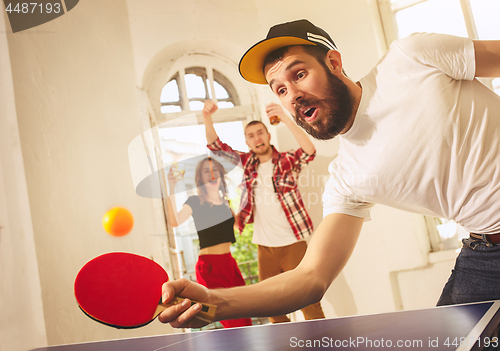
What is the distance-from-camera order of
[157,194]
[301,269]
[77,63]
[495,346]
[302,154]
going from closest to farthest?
[495,346] → [301,269] → [77,63] → [302,154] → [157,194]

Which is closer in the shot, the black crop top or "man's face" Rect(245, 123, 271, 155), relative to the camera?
the black crop top

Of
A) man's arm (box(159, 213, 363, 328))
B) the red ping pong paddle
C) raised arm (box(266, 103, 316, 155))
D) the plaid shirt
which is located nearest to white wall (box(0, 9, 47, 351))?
the red ping pong paddle

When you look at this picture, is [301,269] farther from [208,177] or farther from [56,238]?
[208,177]

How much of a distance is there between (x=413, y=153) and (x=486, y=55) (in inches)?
9.7

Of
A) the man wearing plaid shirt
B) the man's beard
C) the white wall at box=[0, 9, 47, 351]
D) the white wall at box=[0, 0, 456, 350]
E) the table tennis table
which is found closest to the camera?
the table tennis table

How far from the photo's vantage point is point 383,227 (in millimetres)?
2057

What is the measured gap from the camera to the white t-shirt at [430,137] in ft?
2.47

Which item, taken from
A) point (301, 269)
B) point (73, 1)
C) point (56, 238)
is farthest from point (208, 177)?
point (301, 269)

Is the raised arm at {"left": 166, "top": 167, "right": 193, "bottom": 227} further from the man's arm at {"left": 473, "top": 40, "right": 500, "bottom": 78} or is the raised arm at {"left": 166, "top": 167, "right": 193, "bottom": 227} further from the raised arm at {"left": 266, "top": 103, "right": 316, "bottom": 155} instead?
the man's arm at {"left": 473, "top": 40, "right": 500, "bottom": 78}

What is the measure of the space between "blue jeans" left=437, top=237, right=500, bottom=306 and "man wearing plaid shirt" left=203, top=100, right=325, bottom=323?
3.50ft

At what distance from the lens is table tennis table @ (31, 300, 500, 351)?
1.38 feet

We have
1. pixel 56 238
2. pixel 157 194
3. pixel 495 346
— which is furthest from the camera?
pixel 157 194

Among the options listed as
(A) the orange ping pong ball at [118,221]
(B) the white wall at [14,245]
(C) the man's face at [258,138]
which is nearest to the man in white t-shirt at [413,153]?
(B) the white wall at [14,245]

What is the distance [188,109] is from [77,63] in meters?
0.78
